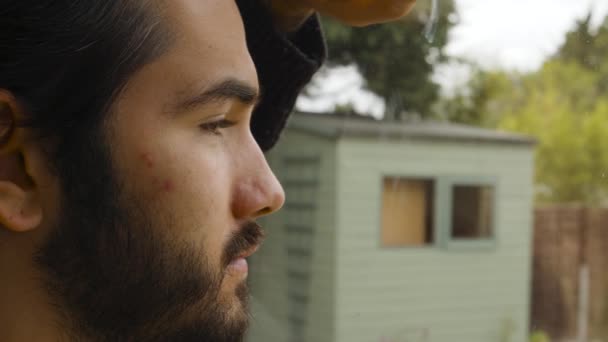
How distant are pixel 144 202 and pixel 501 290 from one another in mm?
2124

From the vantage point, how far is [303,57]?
0.61 m

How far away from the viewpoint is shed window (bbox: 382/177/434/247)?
6.22 ft

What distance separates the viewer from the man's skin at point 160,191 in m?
0.46

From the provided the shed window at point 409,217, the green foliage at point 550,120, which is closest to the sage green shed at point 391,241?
the shed window at point 409,217

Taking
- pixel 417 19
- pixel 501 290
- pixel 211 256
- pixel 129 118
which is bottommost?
pixel 501 290

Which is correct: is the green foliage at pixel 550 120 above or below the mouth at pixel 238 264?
above

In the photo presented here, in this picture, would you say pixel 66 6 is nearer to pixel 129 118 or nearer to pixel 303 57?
pixel 129 118

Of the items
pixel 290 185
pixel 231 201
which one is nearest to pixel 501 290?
pixel 290 185

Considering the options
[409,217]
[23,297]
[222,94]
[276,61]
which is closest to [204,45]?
[222,94]

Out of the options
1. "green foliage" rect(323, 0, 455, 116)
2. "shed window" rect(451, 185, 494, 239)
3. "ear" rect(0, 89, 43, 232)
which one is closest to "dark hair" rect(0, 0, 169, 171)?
"ear" rect(0, 89, 43, 232)

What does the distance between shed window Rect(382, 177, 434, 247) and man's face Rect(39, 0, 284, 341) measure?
1.42m

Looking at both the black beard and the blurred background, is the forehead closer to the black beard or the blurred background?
the black beard

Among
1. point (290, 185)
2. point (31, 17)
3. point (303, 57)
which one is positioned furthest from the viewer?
point (290, 185)

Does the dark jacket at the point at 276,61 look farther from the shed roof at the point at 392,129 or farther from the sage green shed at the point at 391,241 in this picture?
the sage green shed at the point at 391,241
